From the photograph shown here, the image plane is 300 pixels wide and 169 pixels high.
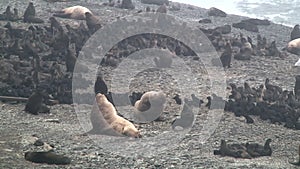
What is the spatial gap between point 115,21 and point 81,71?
23.9 ft

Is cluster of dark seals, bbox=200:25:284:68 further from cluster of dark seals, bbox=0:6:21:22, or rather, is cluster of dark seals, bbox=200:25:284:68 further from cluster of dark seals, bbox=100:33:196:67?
cluster of dark seals, bbox=0:6:21:22

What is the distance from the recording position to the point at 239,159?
34.9ft

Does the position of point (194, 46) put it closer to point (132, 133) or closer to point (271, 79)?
point (271, 79)

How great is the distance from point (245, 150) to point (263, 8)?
32.8m

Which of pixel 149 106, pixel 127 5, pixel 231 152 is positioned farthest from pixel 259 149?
pixel 127 5

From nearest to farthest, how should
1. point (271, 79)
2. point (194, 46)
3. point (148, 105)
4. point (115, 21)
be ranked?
point (148, 105)
point (271, 79)
point (194, 46)
point (115, 21)

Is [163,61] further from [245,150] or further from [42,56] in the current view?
[245,150]

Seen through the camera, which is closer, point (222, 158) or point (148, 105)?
point (222, 158)

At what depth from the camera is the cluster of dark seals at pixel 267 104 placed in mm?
13625

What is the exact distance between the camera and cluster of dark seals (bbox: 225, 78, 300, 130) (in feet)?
44.7

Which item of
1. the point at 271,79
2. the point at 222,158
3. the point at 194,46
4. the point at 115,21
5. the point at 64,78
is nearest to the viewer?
the point at 222,158

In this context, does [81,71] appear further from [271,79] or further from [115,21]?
[115,21]

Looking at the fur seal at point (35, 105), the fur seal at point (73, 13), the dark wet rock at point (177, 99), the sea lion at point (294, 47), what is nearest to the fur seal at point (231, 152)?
the dark wet rock at point (177, 99)

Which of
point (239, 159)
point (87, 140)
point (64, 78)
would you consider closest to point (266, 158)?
point (239, 159)
